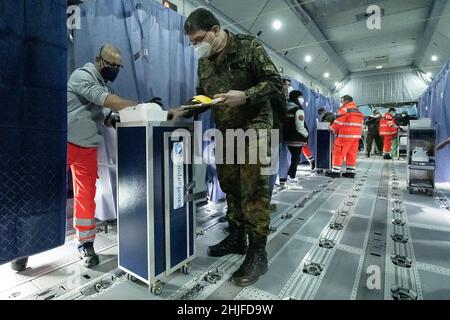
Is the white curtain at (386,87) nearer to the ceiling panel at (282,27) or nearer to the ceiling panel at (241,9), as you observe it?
the ceiling panel at (282,27)

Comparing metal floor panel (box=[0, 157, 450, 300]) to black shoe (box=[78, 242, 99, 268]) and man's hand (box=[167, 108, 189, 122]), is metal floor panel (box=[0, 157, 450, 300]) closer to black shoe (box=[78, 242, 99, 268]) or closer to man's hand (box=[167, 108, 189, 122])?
black shoe (box=[78, 242, 99, 268])

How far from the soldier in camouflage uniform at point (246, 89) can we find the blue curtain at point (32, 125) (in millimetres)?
726

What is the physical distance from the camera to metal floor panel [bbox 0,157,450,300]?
130 cm

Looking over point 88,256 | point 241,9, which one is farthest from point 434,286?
point 241,9

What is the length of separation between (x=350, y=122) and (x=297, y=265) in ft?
11.5

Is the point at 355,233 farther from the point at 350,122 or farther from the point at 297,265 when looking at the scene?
the point at 350,122

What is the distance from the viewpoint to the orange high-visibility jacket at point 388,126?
7334mm

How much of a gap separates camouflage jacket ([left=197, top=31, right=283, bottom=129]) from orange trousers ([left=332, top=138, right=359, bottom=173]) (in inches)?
136

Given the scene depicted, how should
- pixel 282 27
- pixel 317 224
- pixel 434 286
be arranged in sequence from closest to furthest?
pixel 434 286, pixel 317 224, pixel 282 27

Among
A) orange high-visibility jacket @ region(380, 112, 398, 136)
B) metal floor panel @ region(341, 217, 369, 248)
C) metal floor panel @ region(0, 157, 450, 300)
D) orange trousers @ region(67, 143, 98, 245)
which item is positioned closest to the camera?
metal floor panel @ region(0, 157, 450, 300)

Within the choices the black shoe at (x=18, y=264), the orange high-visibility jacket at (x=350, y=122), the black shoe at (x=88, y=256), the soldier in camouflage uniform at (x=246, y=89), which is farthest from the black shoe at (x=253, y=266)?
the orange high-visibility jacket at (x=350, y=122)

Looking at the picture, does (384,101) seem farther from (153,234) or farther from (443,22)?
(153,234)

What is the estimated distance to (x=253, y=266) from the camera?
142cm

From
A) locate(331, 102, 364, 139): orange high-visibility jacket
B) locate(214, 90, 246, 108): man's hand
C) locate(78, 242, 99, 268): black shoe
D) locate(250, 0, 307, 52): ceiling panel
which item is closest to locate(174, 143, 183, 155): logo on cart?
locate(214, 90, 246, 108): man's hand
